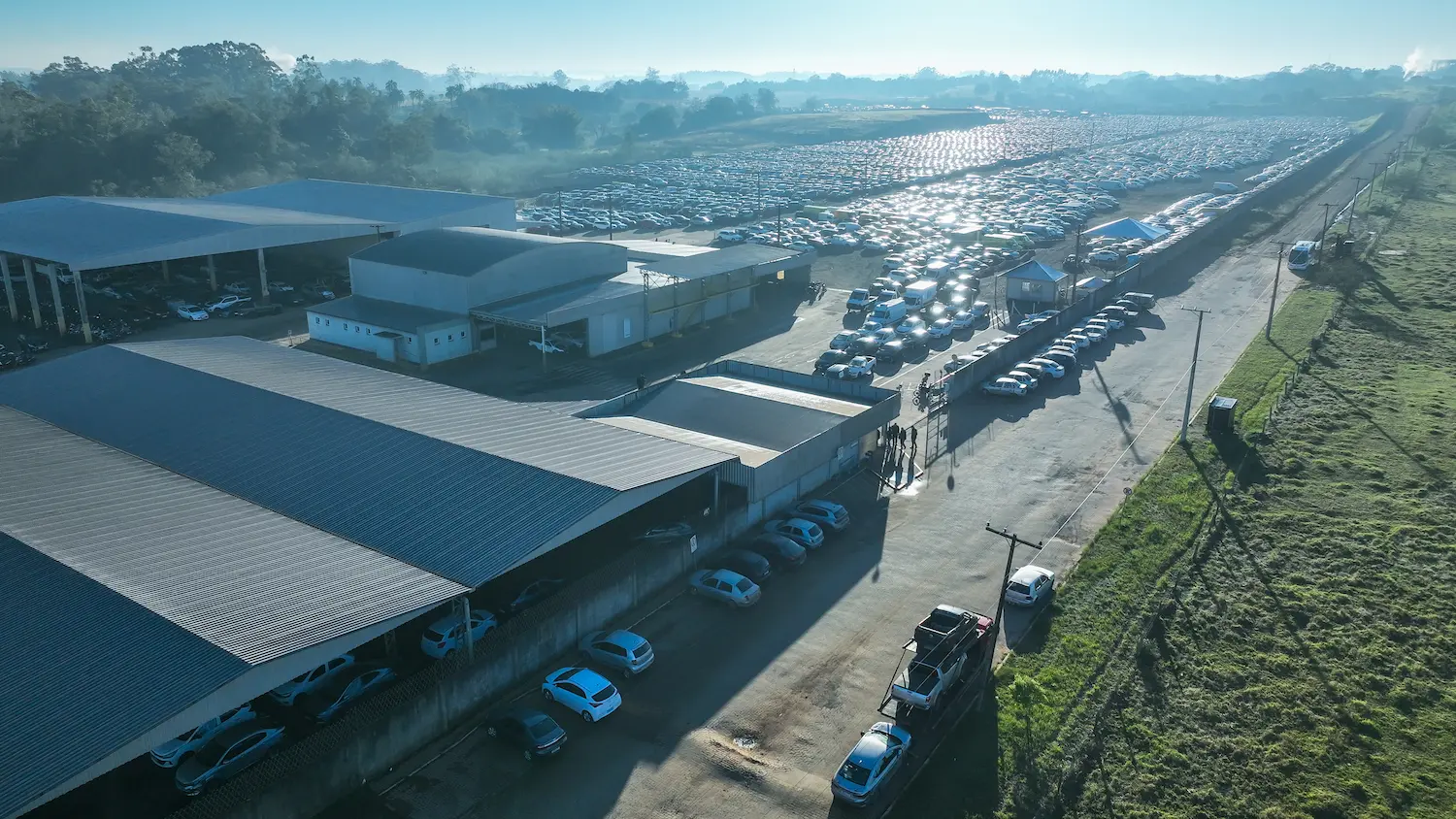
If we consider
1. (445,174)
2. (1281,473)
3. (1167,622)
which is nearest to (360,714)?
(1167,622)

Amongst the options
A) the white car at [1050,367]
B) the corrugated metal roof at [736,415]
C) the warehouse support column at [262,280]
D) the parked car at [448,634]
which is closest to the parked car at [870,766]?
the parked car at [448,634]

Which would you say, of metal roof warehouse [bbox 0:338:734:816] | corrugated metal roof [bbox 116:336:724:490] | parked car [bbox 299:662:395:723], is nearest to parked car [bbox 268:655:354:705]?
parked car [bbox 299:662:395:723]

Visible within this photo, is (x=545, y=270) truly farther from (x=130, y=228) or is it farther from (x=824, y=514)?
(x=824, y=514)

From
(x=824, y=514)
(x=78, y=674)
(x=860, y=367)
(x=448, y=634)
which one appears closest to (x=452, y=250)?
(x=860, y=367)

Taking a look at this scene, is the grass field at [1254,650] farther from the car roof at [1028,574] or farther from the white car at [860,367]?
the white car at [860,367]

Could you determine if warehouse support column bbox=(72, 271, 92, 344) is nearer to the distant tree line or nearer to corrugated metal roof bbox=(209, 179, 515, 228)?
corrugated metal roof bbox=(209, 179, 515, 228)
